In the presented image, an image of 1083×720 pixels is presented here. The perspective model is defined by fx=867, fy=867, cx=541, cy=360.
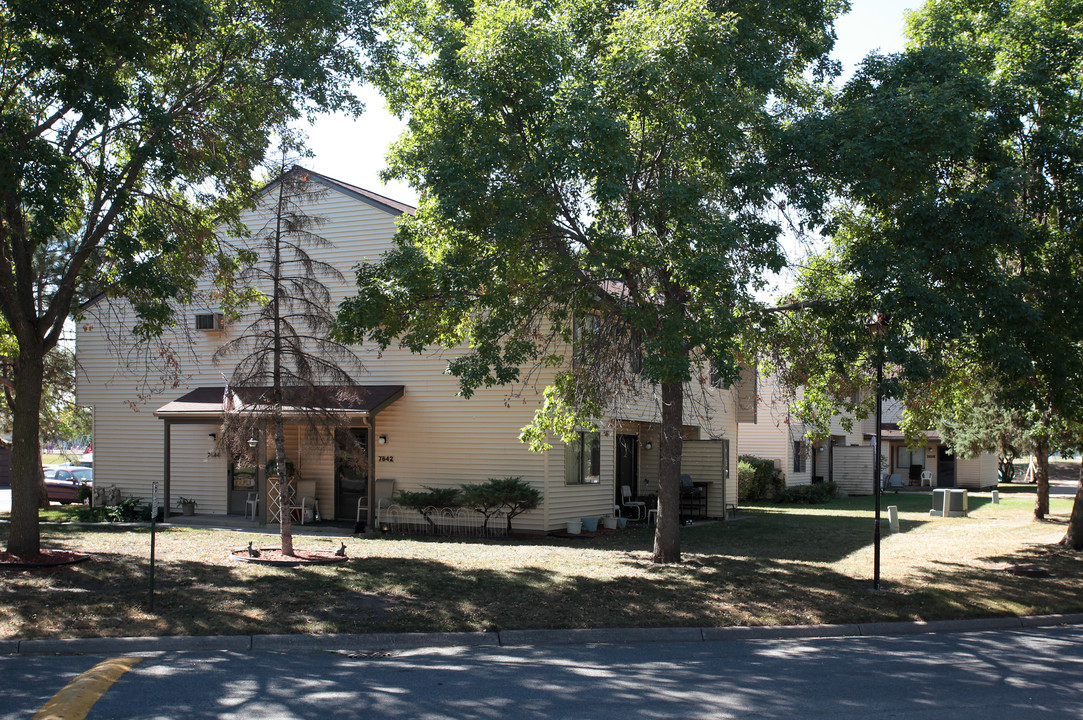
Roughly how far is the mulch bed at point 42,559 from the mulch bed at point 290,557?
7.60 ft

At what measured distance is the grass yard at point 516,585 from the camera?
973cm

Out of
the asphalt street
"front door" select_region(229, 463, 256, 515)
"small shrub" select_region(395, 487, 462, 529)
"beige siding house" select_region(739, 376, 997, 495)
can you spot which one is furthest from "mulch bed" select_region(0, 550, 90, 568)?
"beige siding house" select_region(739, 376, 997, 495)

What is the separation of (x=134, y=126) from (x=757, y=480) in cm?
2351

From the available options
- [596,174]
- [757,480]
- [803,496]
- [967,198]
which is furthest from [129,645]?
[803,496]

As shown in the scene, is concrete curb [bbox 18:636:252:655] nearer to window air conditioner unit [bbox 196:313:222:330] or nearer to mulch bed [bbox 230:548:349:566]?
mulch bed [bbox 230:548:349:566]

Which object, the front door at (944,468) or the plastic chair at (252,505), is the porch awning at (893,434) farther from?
the plastic chair at (252,505)

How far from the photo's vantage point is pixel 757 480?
30.4 m

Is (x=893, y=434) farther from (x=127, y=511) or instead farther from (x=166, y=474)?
(x=127, y=511)

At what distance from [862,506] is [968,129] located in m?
19.7

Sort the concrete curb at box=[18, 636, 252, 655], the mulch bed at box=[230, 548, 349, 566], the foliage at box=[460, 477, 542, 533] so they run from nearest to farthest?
the concrete curb at box=[18, 636, 252, 655], the mulch bed at box=[230, 548, 349, 566], the foliage at box=[460, 477, 542, 533]

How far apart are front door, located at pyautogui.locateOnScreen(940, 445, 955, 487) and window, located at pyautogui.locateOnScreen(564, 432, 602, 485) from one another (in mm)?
29725

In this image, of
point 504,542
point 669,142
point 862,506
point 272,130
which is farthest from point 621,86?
point 862,506

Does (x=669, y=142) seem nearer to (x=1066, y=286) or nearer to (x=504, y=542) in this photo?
(x=1066, y=286)

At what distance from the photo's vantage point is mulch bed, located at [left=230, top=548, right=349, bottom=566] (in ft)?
43.9
